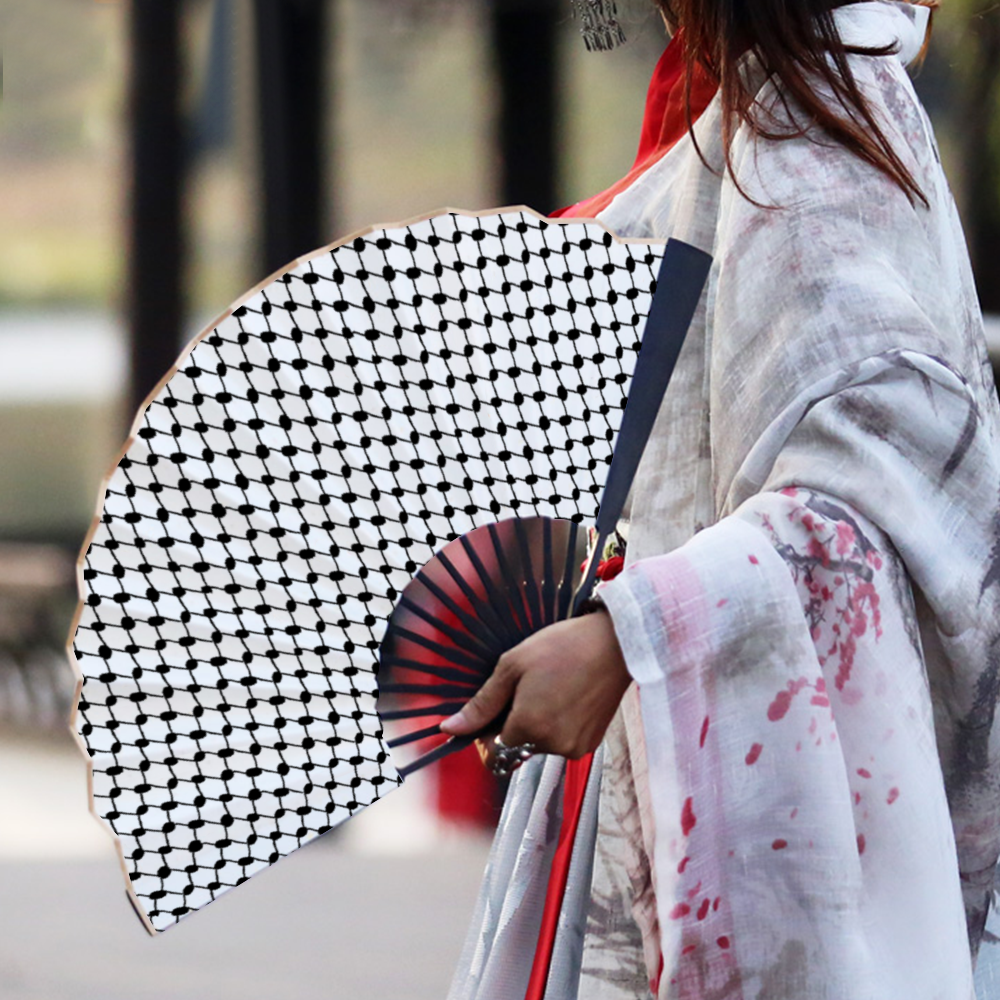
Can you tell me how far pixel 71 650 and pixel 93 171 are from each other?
473cm

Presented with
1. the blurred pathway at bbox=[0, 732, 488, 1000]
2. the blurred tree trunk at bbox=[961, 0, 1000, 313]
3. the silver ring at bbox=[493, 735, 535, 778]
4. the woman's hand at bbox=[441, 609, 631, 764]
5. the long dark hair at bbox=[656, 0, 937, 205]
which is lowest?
the blurred pathway at bbox=[0, 732, 488, 1000]

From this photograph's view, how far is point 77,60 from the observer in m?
5.60

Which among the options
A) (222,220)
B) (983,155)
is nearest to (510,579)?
(983,155)

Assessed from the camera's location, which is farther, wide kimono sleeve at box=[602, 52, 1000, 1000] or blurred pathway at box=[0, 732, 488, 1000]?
blurred pathway at box=[0, 732, 488, 1000]

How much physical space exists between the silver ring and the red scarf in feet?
0.78

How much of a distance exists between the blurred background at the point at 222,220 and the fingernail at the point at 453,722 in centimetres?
290

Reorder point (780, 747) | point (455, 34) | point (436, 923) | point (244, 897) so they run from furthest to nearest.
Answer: point (455, 34) < point (244, 897) < point (436, 923) < point (780, 747)

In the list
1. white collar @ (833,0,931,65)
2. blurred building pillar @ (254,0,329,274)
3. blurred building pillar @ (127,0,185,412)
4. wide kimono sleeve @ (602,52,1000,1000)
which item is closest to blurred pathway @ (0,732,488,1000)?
blurred building pillar @ (127,0,185,412)

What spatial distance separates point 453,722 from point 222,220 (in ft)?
14.9

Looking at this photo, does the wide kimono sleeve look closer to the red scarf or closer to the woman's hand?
the woman's hand

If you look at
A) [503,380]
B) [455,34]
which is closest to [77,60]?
[455,34]

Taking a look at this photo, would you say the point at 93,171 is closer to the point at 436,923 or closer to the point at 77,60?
the point at 77,60

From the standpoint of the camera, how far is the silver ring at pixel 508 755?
1.25 meters

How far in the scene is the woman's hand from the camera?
1.23 meters
